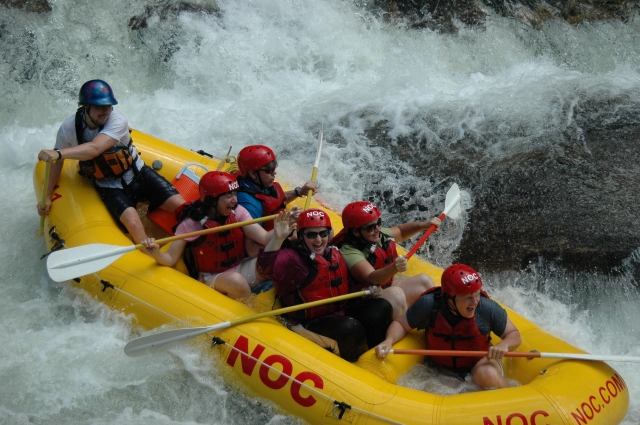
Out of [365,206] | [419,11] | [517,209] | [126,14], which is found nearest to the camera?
[365,206]

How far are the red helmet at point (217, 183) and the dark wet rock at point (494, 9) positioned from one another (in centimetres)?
545

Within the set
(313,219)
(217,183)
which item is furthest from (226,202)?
(313,219)

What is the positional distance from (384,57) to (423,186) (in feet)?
9.26

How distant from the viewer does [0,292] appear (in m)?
5.33

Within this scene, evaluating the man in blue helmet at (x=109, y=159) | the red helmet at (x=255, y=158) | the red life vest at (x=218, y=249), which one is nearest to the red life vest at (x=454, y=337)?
the red life vest at (x=218, y=249)

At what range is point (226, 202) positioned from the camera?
14.9 ft

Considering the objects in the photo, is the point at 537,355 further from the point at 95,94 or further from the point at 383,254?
the point at 95,94

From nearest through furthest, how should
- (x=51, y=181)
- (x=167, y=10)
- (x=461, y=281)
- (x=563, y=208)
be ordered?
1. (x=461, y=281)
2. (x=51, y=181)
3. (x=563, y=208)
4. (x=167, y=10)

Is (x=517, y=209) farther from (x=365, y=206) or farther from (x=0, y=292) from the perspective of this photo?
(x=0, y=292)

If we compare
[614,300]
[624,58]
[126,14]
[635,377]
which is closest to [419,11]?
[624,58]

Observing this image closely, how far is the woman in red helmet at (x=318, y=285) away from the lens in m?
4.18

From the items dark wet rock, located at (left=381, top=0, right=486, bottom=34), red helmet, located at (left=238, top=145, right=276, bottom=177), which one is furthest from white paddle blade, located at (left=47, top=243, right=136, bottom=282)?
dark wet rock, located at (left=381, top=0, right=486, bottom=34)

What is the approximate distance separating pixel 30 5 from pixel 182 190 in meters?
4.54

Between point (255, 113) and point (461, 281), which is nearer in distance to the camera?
point (461, 281)
